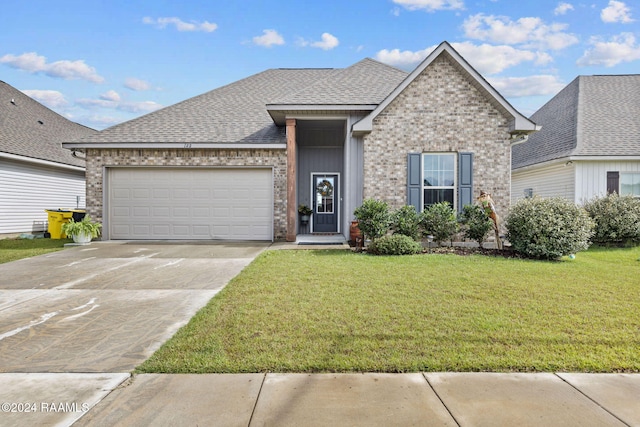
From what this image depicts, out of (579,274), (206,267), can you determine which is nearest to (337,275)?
(206,267)

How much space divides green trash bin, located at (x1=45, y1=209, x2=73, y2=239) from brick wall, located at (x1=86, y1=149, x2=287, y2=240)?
2071 mm

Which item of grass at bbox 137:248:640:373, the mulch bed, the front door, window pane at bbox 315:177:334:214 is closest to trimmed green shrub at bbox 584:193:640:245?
the mulch bed

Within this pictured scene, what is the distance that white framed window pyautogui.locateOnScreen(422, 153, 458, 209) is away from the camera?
34.9 ft

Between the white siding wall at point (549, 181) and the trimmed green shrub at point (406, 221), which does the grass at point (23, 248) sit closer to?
the trimmed green shrub at point (406, 221)

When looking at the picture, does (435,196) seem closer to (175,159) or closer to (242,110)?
(242,110)

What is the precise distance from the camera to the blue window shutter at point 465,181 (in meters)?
10.5

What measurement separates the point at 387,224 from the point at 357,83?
5495 millimetres

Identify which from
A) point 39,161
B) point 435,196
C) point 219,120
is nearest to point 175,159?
point 219,120

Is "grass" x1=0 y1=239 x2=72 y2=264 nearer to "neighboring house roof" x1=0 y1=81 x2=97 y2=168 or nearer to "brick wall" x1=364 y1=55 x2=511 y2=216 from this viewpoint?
"neighboring house roof" x1=0 y1=81 x2=97 y2=168

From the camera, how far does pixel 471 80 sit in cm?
1056

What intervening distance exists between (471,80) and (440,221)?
4.28m

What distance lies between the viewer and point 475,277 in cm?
654

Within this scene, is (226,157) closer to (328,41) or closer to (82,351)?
(82,351)

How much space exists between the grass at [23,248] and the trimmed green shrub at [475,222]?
11.5 meters
